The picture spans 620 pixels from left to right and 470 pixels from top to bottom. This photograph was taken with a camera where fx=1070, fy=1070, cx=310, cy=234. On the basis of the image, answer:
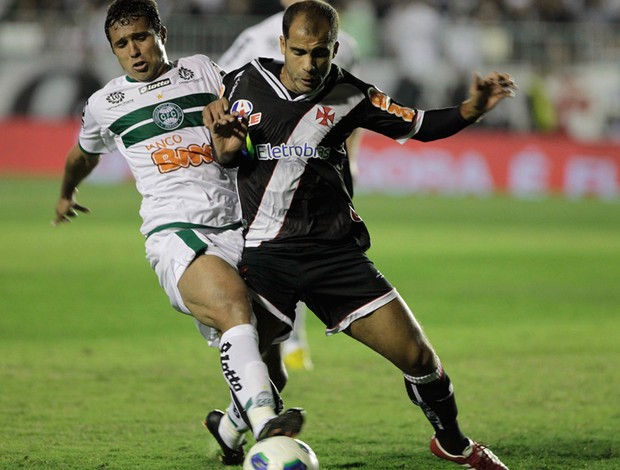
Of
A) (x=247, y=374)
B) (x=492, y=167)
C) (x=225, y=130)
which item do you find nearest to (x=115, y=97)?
(x=225, y=130)

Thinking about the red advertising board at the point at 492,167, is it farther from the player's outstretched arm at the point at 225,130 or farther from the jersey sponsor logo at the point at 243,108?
the player's outstretched arm at the point at 225,130

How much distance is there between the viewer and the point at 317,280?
15.9 ft

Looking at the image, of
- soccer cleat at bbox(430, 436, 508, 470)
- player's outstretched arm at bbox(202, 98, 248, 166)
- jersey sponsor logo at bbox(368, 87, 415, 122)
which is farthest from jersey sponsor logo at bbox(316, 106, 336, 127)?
soccer cleat at bbox(430, 436, 508, 470)

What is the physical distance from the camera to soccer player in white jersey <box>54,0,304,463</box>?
474 cm

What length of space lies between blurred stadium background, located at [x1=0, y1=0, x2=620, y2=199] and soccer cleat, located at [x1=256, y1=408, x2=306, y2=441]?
17699 millimetres

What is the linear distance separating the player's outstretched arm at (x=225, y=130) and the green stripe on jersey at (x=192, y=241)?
362 mm

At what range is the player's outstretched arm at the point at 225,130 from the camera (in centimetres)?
466

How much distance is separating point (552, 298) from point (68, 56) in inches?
555

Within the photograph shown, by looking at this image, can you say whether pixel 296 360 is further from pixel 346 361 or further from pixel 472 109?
pixel 472 109

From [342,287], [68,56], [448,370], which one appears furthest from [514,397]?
[68,56]

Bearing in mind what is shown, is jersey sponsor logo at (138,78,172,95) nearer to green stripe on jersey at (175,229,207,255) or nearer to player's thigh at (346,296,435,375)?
green stripe on jersey at (175,229,207,255)

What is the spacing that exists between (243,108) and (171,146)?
44 centimetres

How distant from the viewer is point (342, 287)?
486cm

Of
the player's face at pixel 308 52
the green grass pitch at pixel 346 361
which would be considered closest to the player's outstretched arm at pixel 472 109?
the player's face at pixel 308 52
